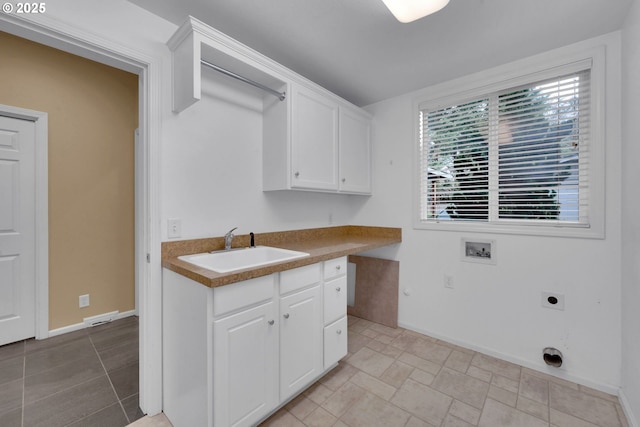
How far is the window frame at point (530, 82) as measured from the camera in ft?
5.83

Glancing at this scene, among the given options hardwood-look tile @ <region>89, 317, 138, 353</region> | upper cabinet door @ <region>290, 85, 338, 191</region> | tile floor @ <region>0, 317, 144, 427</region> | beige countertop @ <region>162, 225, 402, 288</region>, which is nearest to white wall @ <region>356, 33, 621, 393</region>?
beige countertop @ <region>162, 225, 402, 288</region>

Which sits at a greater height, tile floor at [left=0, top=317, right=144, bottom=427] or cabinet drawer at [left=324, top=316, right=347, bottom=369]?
cabinet drawer at [left=324, top=316, right=347, bottom=369]

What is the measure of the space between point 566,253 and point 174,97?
282cm

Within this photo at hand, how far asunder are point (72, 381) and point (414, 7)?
9.97 ft

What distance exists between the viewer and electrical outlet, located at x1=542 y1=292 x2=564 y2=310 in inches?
76.1

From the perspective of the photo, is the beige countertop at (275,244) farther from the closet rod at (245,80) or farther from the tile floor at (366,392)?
the closet rod at (245,80)

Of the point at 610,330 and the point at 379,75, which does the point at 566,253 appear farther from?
the point at 379,75

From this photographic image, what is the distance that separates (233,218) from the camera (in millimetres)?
2006

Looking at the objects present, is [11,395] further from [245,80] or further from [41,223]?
[245,80]

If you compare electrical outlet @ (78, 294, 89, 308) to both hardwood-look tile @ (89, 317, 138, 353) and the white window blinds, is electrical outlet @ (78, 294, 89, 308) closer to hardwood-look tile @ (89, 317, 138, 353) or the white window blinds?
hardwood-look tile @ (89, 317, 138, 353)

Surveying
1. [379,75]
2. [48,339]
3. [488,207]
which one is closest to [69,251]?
[48,339]

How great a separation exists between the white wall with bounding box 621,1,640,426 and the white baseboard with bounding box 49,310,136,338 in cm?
→ 402

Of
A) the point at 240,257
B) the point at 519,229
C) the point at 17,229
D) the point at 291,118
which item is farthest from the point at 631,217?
the point at 17,229

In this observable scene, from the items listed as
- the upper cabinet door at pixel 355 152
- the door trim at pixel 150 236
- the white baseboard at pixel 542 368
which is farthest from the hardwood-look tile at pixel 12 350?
the white baseboard at pixel 542 368
